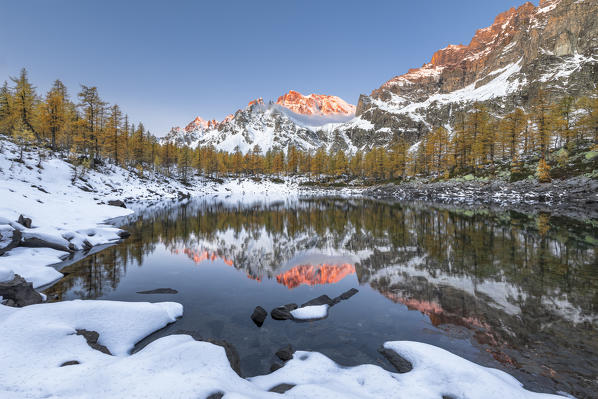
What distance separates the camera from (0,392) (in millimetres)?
4539

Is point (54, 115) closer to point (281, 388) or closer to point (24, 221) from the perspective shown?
point (24, 221)

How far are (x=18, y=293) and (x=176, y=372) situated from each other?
28.2 feet

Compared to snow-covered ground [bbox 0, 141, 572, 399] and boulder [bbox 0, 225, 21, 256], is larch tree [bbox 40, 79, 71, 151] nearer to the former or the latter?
boulder [bbox 0, 225, 21, 256]

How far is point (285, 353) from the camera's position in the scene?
737cm

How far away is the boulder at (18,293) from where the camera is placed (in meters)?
9.07

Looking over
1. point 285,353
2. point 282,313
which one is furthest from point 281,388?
point 282,313

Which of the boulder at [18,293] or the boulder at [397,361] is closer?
the boulder at [397,361]

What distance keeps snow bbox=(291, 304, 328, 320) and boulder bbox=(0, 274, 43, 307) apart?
9.61 meters

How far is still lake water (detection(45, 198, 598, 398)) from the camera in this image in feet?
25.5

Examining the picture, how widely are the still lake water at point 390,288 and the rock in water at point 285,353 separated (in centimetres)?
38

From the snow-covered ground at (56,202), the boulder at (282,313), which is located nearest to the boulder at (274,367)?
the boulder at (282,313)

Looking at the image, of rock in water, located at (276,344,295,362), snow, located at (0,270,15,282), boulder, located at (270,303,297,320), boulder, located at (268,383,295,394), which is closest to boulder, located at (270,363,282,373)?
rock in water, located at (276,344,295,362)

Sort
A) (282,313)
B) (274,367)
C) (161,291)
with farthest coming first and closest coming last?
(161,291) < (282,313) < (274,367)

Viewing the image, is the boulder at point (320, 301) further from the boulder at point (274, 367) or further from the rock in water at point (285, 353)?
the boulder at point (274, 367)
